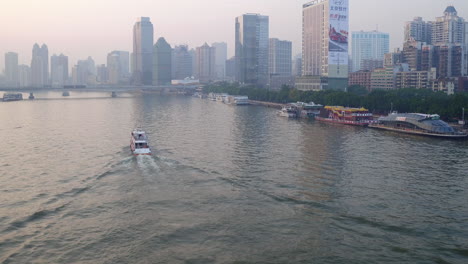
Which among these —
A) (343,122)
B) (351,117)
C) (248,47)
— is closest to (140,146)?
(351,117)

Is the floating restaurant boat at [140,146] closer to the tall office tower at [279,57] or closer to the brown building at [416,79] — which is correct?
the brown building at [416,79]

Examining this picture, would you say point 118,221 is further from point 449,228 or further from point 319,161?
point 319,161

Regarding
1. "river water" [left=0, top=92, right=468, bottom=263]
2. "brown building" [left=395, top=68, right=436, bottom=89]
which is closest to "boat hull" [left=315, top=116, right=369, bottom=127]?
"river water" [left=0, top=92, right=468, bottom=263]

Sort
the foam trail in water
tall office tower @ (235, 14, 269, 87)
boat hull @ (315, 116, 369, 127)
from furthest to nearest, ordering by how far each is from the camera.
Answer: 1. tall office tower @ (235, 14, 269, 87)
2. boat hull @ (315, 116, 369, 127)
3. the foam trail in water

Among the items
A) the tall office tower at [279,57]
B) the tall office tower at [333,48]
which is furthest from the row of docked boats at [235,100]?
the tall office tower at [279,57]

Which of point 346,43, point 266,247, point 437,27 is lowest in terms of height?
point 266,247

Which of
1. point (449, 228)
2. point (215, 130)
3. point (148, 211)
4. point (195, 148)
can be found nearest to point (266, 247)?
point (148, 211)

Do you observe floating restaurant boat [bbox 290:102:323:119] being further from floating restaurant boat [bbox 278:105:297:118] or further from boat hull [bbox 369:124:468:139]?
boat hull [bbox 369:124:468:139]
